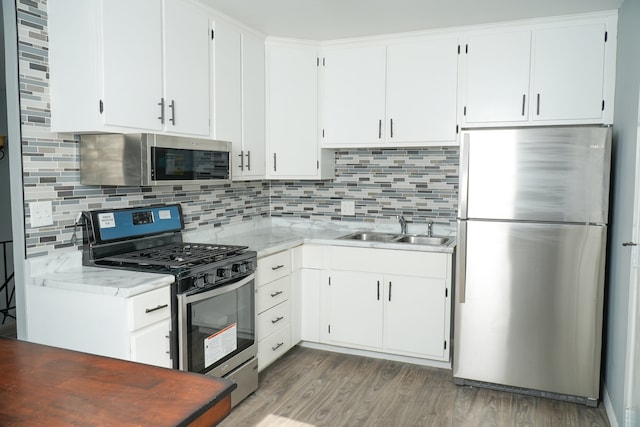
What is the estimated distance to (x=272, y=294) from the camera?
132 inches

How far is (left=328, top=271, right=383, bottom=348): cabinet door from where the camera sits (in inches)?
140

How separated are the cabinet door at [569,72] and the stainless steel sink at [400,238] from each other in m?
1.12

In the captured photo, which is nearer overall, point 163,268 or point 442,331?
point 163,268

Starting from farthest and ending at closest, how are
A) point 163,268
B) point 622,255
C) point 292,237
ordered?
1. point 292,237
2. point 622,255
3. point 163,268

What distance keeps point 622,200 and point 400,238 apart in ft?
5.21

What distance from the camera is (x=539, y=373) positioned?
3029 millimetres

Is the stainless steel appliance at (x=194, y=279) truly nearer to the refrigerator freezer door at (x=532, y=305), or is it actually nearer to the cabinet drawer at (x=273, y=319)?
the cabinet drawer at (x=273, y=319)

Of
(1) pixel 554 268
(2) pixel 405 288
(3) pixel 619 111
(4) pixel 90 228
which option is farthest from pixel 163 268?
(3) pixel 619 111

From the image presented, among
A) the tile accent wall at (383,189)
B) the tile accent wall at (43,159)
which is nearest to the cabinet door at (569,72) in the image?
the tile accent wall at (383,189)

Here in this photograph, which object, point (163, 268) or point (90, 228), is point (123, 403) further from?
point (90, 228)

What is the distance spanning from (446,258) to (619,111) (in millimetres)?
1343

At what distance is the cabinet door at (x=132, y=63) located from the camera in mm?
2384

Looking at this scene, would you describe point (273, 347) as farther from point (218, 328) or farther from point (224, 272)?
point (224, 272)

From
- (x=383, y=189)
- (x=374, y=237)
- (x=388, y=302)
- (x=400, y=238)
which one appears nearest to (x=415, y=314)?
(x=388, y=302)
